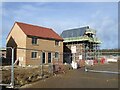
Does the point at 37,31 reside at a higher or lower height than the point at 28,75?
higher

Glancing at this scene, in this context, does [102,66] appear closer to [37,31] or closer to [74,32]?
[37,31]

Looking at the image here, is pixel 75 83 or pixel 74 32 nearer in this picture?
pixel 75 83

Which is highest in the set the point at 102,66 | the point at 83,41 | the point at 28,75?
the point at 83,41

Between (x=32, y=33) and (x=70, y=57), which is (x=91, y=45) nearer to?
(x=70, y=57)

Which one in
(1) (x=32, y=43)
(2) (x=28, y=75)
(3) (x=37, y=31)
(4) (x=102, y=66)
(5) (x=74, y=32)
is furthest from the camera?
(5) (x=74, y=32)

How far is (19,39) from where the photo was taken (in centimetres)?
3916

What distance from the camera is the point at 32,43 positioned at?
3891 centimetres

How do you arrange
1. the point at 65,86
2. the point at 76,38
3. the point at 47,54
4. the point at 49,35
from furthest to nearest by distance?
the point at 76,38 < the point at 49,35 < the point at 47,54 < the point at 65,86

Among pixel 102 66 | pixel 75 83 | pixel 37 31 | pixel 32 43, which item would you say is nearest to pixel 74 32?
pixel 37 31

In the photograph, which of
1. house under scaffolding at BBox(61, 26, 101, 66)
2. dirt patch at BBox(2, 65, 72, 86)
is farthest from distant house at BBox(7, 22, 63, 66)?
dirt patch at BBox(2, 65, 72, 86)

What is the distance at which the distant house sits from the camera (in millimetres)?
37656

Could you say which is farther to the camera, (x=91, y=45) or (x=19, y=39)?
(x=91, y=45)

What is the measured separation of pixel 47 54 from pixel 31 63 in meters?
3.88

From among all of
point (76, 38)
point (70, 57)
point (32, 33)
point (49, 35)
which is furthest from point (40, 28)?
point (76, 38)
